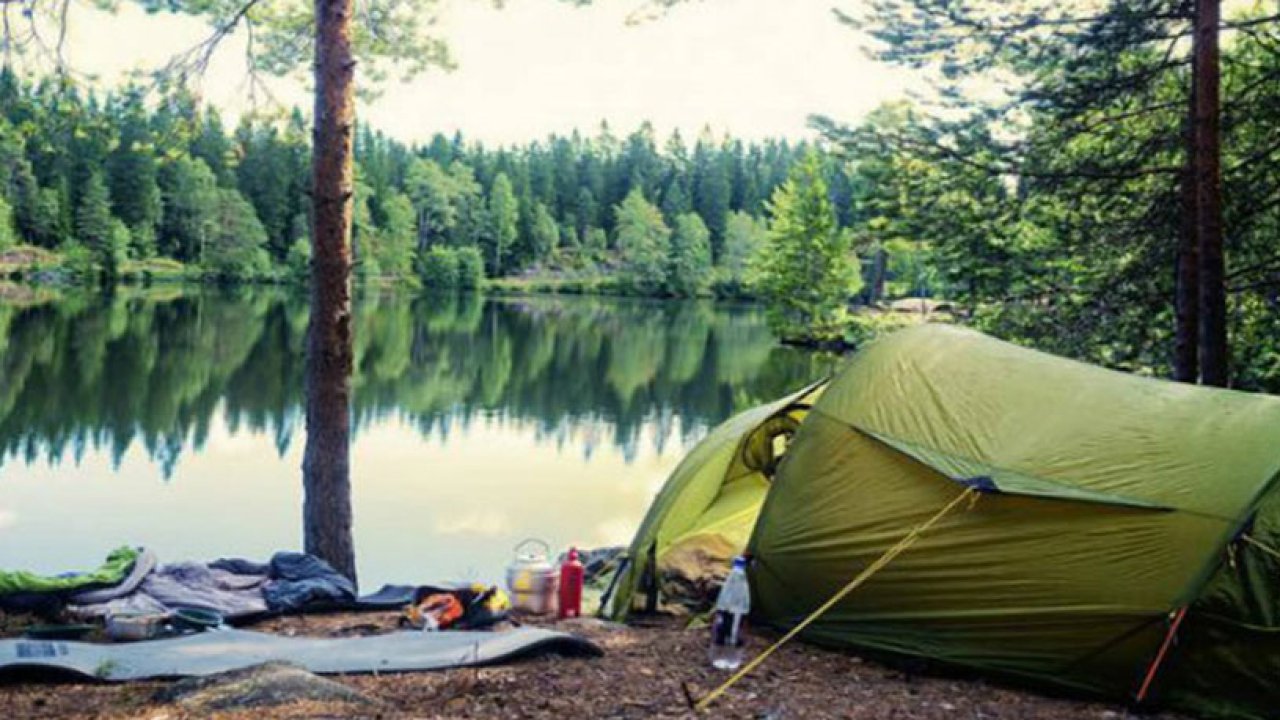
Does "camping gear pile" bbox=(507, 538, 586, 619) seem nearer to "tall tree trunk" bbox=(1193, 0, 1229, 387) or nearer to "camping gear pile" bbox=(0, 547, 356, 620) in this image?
"camping gear pile" bbox=(0, 547, 356, 620)

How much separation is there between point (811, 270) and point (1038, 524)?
42067 millimetres

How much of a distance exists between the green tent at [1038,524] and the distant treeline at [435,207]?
40.6 m

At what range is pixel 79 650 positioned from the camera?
527cm

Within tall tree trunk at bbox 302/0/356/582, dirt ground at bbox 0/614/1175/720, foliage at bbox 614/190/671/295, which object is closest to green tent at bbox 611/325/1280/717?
dirt ground at bbox 0/614/1175/720

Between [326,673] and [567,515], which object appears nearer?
[326,673]

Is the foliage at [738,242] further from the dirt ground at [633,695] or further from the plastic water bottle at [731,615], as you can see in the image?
the dirt ground at [633,695]

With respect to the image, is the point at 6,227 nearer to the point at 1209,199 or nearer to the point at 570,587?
the point at 570,587

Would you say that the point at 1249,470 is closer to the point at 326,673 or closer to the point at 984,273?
the point at 326,673

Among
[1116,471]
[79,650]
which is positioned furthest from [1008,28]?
[79,650]

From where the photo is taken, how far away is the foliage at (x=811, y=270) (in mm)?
46781

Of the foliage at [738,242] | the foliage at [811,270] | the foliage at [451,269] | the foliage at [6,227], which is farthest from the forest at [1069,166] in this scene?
the foliage at [738,242]

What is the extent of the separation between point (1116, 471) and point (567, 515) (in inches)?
384

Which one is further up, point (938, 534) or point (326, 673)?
point (938, 534)

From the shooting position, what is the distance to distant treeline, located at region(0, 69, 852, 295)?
208 feet
